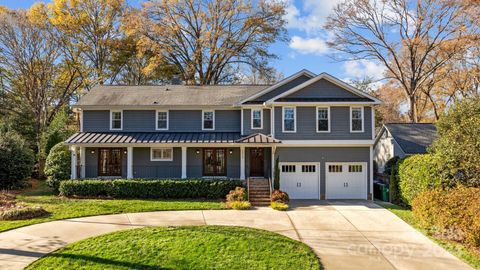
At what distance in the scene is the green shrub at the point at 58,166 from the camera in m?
18.5

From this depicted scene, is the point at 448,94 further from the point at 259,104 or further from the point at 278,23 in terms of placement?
the point at 259,104

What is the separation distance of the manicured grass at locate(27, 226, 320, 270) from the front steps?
6056 millimetres

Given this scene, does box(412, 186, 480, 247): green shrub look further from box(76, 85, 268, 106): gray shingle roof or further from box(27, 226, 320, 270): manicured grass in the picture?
box(76, 85, 268, 106): gray shingle roof

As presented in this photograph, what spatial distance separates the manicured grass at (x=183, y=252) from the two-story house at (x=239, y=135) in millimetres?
8663

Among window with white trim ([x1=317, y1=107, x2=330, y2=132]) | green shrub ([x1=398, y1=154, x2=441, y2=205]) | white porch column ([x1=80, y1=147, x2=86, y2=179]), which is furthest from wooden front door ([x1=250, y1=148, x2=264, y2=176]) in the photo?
white porch column ([x1=80, y1=147, x2=86, y2=179])

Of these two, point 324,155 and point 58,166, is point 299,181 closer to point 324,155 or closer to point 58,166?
point 324,155

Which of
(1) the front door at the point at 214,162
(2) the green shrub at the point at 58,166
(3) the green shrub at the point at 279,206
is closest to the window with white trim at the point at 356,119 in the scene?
(3) the green shrub at the point at 279,206

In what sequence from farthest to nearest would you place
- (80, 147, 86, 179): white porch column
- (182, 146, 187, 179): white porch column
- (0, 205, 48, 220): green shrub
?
(80, 147, 86, 179): white porch column
(182, 146, 187, 179): white porch column
(0, 205, 48, 220): green shrub

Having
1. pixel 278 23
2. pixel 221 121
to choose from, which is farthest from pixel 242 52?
pixel 221 121

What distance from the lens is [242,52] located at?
31.7 metres

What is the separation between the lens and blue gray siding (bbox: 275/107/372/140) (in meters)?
17.9

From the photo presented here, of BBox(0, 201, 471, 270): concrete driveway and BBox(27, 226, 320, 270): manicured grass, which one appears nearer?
BBox(27, 226, 320, 270): manicured grass

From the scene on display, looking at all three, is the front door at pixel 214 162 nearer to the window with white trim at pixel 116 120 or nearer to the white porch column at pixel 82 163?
the window with white trim at pixel 116 120

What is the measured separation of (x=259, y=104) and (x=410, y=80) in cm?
1649
